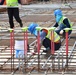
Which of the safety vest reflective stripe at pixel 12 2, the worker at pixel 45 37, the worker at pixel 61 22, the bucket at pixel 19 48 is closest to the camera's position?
the bucket at pixel 19 48

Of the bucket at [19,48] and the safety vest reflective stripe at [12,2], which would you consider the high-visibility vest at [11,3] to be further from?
the bucket at [19,48]

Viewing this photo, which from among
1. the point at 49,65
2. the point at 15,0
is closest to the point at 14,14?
the point at 15,0

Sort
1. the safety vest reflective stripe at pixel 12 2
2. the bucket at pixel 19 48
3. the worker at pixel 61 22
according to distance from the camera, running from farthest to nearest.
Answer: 1. the safety vest reflective stripe at pixel 12 2
2. the worker at pixel 61 22
3. the bucket at pixel 19 48

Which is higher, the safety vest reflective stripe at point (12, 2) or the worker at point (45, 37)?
the worker at point (45, 37)

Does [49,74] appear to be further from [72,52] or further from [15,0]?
[15,0]

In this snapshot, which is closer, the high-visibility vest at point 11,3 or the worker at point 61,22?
the worker at point 61,22

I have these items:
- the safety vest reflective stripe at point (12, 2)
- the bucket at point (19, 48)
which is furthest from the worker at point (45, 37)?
the safety vest reflective stripe at point (12, 2)

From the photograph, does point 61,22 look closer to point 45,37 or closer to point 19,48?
point 45,37

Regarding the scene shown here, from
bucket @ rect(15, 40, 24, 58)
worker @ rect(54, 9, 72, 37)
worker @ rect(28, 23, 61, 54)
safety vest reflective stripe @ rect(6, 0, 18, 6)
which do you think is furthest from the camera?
safety vest reflective stripe @ rect(6, 0, 18, 6)

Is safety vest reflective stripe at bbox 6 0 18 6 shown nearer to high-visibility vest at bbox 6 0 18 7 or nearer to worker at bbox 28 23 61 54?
high-visibility vest at bbox 6 0 18 7

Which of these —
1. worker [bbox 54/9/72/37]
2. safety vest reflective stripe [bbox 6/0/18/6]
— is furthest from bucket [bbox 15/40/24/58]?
safety vest reflective stripe [bbox 6/0/18/6]

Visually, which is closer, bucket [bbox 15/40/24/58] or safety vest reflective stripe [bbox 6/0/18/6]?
bucket [bbox 15/40/24/58]

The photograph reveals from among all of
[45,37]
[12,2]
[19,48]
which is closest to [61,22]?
[12,2]

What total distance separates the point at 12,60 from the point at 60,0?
98.7ft
